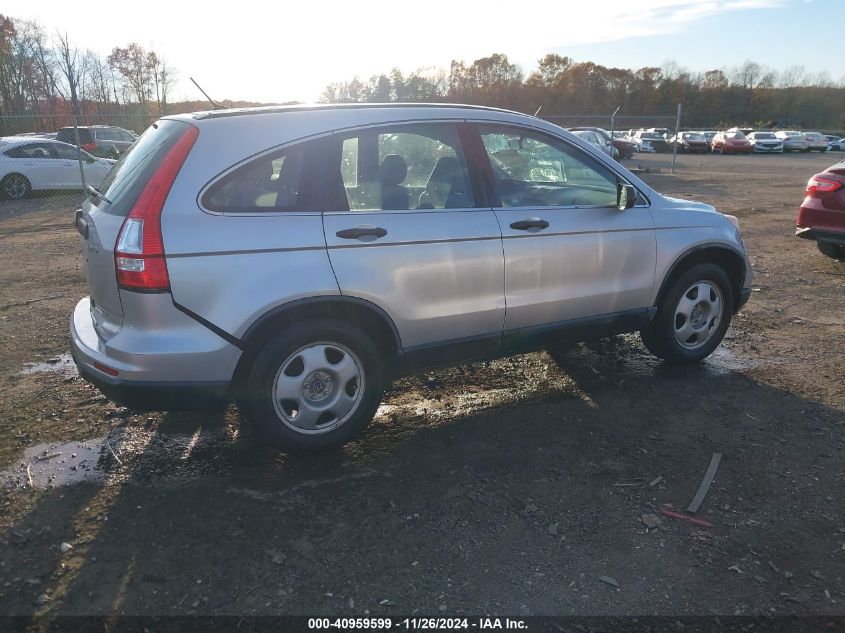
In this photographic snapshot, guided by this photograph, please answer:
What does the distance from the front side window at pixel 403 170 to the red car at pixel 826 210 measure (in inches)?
234

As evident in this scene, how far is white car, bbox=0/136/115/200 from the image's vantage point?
15.2 meters

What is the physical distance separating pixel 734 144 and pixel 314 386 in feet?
151

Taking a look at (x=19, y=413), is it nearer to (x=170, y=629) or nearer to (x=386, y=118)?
(x=170, y=629)

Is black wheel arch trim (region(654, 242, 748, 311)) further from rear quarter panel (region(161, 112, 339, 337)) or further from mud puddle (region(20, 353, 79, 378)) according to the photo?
mud puddle (region(20, 353, 79, 378))

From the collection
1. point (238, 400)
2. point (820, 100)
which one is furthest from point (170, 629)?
point (820, 100)

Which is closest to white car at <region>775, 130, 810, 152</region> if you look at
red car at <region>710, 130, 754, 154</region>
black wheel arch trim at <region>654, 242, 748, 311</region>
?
red car at <region>710, 130, 754, 154</region>

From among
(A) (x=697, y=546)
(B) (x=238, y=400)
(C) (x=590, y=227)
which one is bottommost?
(A) (x=697, y=546)

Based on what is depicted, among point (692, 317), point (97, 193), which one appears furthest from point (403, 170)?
point (692, 317)

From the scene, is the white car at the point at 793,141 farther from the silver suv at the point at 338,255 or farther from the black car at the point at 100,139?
the silver suv at the point at 338,255

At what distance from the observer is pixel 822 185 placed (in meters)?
A: 7.99

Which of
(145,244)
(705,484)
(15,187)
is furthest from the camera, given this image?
(15,187)

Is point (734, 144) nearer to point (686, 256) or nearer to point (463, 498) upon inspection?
point (686, 256)

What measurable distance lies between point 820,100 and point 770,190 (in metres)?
63.4

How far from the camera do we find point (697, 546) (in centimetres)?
292
